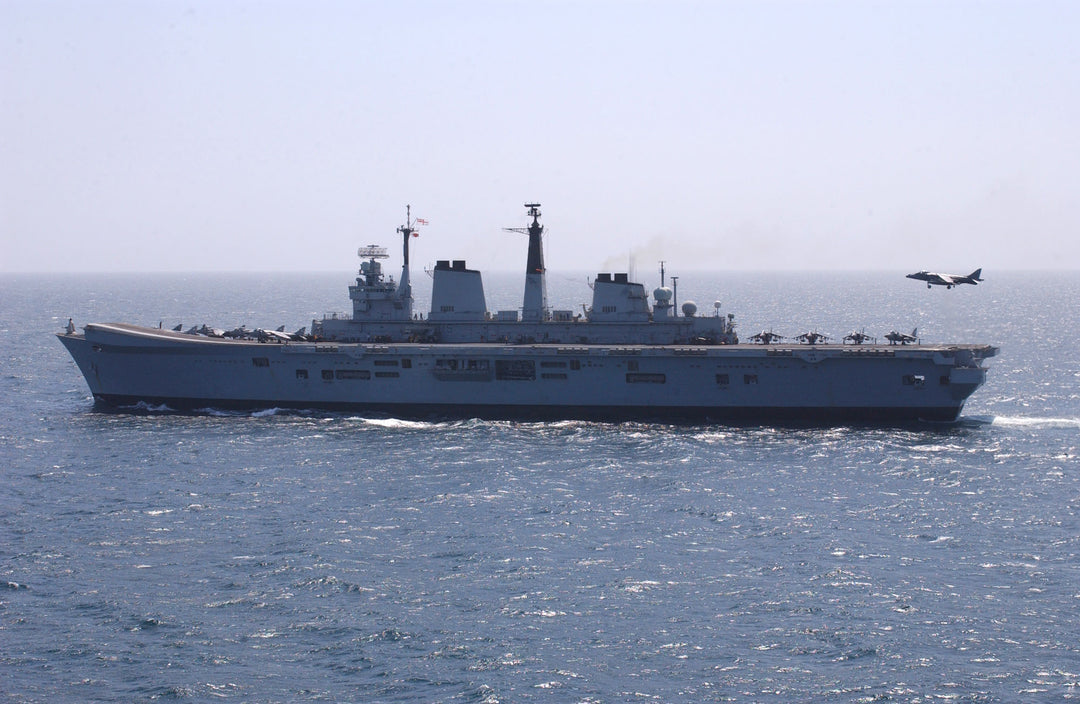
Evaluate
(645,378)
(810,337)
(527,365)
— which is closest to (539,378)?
(527,365)

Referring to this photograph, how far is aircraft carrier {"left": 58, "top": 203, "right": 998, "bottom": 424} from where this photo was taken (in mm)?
38156

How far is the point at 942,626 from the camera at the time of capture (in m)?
19.5

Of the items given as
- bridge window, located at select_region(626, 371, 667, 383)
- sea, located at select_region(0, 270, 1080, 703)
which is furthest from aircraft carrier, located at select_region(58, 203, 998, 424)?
sea, located at select_region(0, 270, 1080, 703)

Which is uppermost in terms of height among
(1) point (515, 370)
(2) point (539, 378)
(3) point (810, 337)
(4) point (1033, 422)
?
(3) point (810, 337)

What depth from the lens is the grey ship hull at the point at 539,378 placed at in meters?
38.0

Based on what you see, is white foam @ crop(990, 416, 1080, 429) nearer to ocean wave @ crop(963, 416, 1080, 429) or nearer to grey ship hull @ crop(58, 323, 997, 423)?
ocean wave @ crop(963, 416, 1080, 429)

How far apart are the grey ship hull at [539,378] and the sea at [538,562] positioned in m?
1.51

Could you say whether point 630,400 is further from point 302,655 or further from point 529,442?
point 302,655

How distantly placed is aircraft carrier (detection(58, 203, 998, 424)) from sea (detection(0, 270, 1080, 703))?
166 cm

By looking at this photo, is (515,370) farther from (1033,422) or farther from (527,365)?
(1033,422)

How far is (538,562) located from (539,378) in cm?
1728

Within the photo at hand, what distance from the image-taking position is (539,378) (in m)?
39.7

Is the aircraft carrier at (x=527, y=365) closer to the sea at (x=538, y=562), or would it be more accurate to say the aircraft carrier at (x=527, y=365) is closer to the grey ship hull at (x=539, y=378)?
the grey ship hull at (x=539, y=378)

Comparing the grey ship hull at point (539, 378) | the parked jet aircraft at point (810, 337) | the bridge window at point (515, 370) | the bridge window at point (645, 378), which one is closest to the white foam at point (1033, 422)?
the grey ship hull at point (539, 378)
